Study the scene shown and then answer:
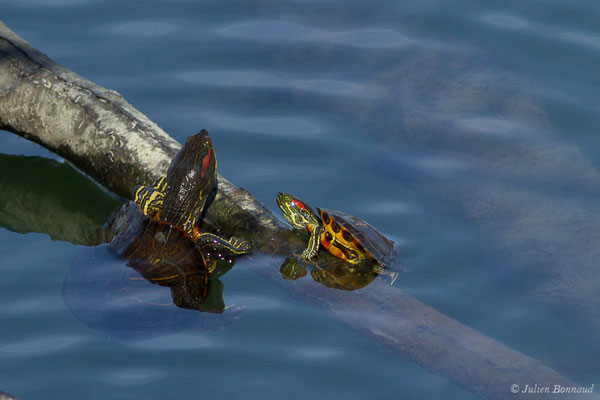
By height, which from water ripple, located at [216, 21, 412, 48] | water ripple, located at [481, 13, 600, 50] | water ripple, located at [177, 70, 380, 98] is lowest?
water ripple, located at [177, 70, 380, 98]

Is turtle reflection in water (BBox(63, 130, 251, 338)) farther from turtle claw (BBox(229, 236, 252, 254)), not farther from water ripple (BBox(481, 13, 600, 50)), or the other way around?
water ripple (BBox(481, 13, 600, 50))

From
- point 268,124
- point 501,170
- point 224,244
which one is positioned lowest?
point 224,244

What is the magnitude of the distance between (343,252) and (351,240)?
167mm

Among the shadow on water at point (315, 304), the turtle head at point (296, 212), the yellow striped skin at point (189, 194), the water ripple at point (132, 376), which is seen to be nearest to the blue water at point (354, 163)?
the water ripple at point (132, 376)

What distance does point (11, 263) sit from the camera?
20.5 ft

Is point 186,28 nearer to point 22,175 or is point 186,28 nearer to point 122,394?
point 22,175

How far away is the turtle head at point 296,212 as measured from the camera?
6.18 meters

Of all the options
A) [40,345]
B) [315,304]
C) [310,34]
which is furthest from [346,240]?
[310,34]

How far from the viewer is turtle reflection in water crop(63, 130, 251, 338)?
18.9 feet

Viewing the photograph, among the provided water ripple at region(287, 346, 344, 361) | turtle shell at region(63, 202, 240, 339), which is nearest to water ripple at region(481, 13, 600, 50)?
turtle shell at region(63, 202, 240, 339)

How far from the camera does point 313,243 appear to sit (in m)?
5.92

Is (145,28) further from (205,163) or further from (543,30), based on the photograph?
(543,30)

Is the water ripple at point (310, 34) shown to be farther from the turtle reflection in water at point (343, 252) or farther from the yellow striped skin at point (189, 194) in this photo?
the turtle reflection in water at point (343, 252)

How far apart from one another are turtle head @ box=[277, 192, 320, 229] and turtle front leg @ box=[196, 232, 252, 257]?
1.55 feet
